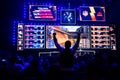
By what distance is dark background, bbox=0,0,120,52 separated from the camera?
12.6 meters

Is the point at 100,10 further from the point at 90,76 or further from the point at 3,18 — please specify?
the point at 90,76

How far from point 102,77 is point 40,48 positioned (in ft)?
23.7
